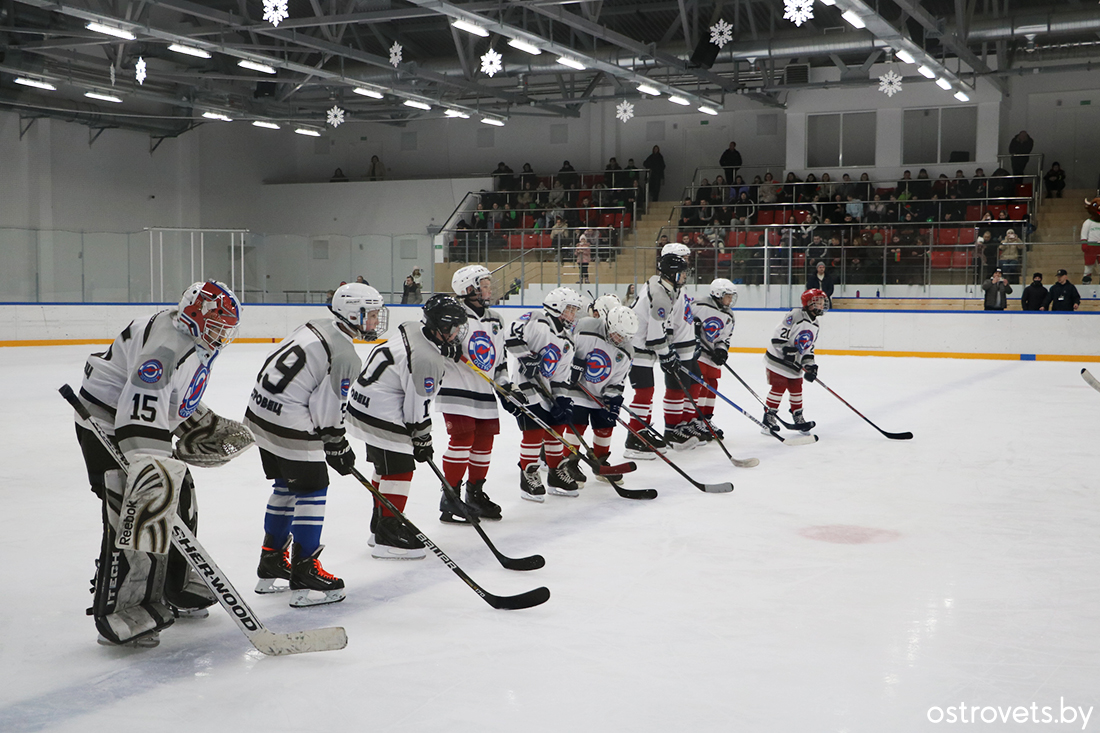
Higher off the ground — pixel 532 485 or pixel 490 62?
pixel 490 62

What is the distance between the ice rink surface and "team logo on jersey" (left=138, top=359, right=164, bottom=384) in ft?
2.74

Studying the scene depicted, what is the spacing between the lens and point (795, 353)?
24.6ft

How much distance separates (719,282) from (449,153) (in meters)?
18.9

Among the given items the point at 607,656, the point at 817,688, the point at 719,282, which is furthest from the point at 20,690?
the point at 719,282

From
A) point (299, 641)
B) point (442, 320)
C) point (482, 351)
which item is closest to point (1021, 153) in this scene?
point (482, 351)

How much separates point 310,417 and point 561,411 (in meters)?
2.21

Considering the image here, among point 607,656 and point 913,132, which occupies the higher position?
point 913,132

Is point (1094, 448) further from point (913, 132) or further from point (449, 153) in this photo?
point (449, 153)

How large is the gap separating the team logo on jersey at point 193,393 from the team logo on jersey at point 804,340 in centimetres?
538

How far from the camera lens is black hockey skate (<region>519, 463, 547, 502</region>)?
16.9 ft

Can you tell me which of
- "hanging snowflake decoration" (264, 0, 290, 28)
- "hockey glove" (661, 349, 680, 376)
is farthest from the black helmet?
"hanging snowflake decoration" (264, 0, 290, 28)

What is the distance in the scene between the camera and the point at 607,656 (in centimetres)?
291

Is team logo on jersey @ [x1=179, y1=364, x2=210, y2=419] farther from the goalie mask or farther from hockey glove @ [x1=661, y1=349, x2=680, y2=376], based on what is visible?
hockey glove @ [x1=661, y1=349, x2=680, y2=376]

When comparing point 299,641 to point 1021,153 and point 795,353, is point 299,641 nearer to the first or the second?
point 795,353
